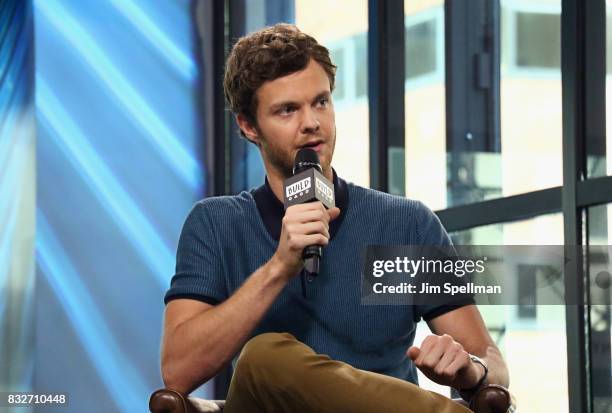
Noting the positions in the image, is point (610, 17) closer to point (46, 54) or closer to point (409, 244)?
point (409, 244)

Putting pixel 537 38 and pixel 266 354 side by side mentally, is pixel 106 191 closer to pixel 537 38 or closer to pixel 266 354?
pixel 537 38

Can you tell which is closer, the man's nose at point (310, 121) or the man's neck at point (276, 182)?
the man's nose at point (310, 121)

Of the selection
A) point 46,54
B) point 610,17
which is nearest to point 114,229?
point 46,54

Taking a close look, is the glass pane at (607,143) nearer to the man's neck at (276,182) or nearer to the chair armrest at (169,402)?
the man's neck at (276,182)

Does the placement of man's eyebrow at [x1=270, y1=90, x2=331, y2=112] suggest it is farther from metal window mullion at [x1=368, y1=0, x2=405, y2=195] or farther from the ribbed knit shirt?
metal window mullion at [x1=368, y1=0, x2=405, y2=195]

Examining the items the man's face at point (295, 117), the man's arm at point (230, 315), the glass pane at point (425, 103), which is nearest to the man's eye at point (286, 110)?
the man's face at point (295, 117)

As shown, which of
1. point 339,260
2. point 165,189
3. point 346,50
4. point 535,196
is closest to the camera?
point 339,260

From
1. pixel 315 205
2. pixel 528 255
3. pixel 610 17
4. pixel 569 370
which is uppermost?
pixel 610 17

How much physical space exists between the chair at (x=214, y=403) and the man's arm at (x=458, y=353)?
4 cm

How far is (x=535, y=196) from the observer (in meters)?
3.04

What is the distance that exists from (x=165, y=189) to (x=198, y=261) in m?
3.36

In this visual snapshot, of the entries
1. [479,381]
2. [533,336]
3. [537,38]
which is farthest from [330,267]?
[537,38]

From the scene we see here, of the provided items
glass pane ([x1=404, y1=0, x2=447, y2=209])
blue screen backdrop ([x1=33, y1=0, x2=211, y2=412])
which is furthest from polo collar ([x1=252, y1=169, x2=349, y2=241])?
blue screen backdrop ([x1=33, y1=0, x2=211, y2=412])

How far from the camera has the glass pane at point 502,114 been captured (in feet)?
9.89
